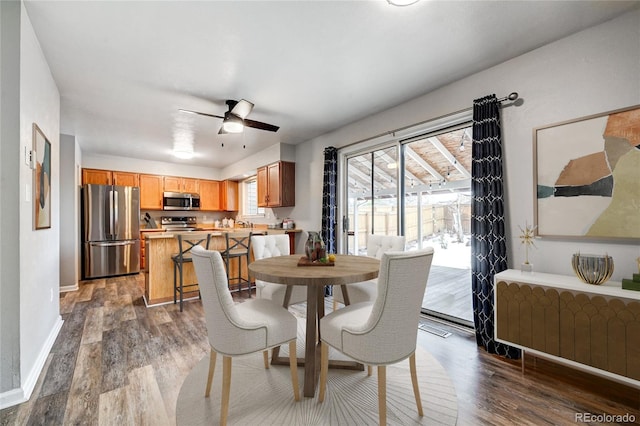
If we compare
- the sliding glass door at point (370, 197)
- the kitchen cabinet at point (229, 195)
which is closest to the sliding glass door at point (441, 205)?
the sliding glass door at point (370, 197)

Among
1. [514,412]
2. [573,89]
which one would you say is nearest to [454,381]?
[514,412]

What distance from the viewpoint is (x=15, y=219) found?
5.70 ft

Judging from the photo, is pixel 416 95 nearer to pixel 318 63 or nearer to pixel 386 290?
pixel 318 63

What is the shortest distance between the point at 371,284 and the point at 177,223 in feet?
19.1

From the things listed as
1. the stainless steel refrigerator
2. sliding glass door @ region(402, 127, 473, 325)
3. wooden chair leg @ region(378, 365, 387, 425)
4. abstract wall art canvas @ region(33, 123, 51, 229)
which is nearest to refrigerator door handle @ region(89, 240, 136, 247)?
the stainless steel refrigerator

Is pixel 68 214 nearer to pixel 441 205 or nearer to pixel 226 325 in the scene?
pixel 226 325

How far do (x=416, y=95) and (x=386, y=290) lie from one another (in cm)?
251

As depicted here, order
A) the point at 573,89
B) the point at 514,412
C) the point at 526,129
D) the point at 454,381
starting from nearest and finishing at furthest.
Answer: the point at 514,412 < the point at 454,381 < the point at 573,89 < the point at 526,129

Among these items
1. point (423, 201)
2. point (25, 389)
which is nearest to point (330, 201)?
point (423, 201)

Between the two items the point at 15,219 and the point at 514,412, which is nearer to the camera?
the point at 514,412

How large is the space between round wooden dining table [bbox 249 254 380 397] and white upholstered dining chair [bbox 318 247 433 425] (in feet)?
0.90

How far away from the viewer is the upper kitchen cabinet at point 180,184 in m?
6.48

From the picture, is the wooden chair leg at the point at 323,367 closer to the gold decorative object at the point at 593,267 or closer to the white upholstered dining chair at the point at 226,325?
the white upholstered dining chair at the point at 226,325

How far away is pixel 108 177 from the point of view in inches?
227
